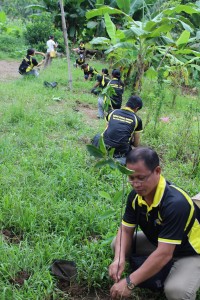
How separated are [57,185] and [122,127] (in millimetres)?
1303

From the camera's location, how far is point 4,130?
557cm

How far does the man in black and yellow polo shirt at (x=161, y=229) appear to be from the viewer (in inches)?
85.4

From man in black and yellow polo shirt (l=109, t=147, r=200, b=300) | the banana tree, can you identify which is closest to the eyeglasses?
man in black and yellow polo shirt (l=109, t=147, r=200, b=300)

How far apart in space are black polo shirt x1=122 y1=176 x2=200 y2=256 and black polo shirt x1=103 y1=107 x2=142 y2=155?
2192mm

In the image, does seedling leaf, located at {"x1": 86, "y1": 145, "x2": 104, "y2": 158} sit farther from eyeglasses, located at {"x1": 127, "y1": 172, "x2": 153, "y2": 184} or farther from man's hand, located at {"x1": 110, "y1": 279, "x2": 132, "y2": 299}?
man's hand, located at {"x1": 110, "y1": 279, "x2": 132, "y2": 299}

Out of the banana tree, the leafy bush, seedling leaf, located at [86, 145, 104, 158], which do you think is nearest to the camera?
seedling leaf, located at [86, 145, 104, 158]

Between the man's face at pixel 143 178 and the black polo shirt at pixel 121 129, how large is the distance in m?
2.43

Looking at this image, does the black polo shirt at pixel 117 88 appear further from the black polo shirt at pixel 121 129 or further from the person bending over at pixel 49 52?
the person bending over at pixel 49 52

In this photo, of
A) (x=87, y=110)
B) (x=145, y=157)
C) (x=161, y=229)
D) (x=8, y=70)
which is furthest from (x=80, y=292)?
(x=8, y=70)

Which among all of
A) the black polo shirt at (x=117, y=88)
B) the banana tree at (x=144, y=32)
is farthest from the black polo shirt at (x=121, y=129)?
the banana tree at (x=144, y=32)

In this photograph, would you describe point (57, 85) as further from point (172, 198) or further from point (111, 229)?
point (172, 198)

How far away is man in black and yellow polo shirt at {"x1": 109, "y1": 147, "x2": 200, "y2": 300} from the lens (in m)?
2.17

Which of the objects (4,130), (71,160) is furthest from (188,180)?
(4,130)

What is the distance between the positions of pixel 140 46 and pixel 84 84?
2.91 m
